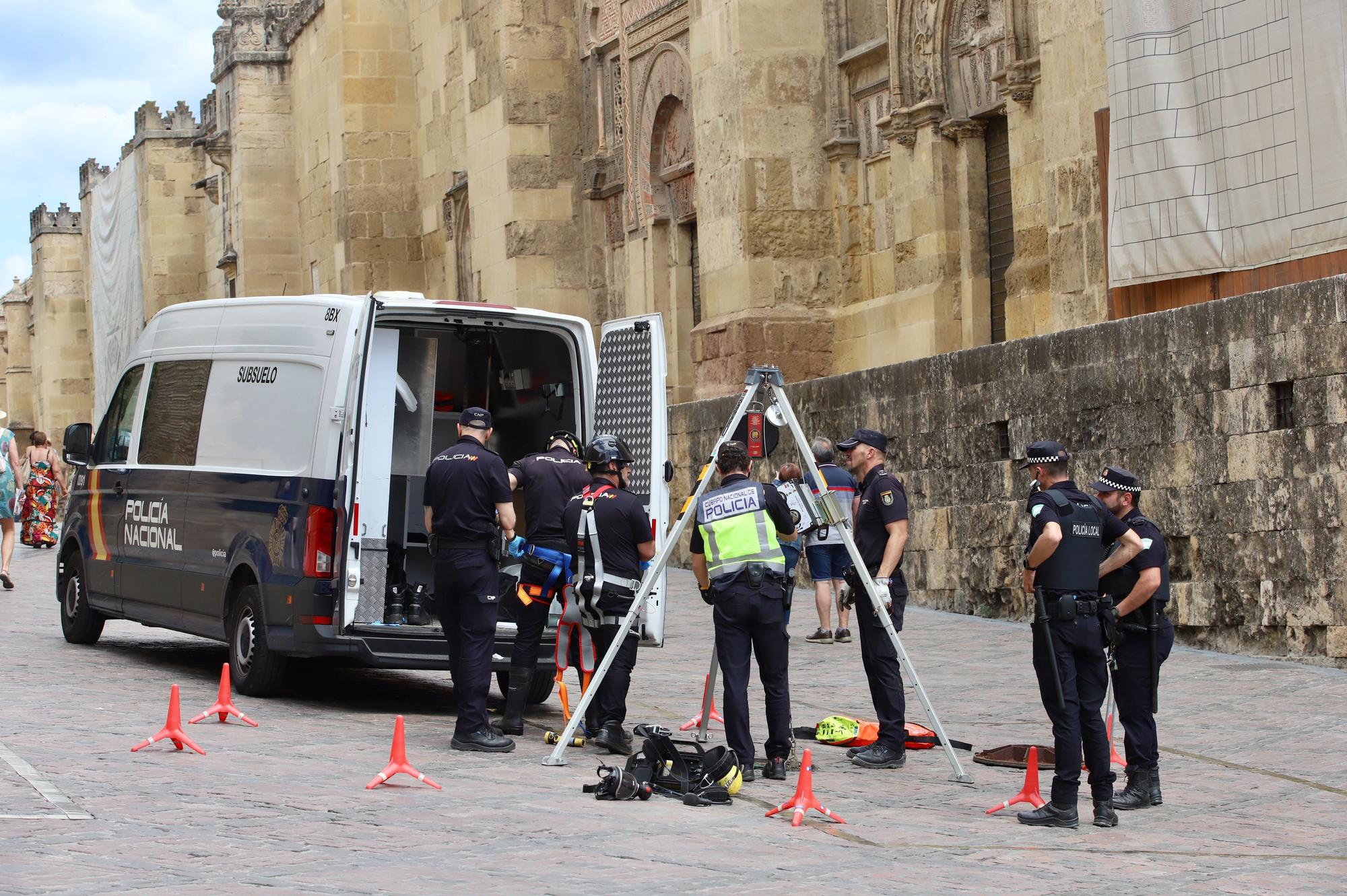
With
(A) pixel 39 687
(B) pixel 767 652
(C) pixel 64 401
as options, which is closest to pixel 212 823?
(B) pixel 767 652

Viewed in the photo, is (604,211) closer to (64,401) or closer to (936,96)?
(936,96)

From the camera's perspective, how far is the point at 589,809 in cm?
808

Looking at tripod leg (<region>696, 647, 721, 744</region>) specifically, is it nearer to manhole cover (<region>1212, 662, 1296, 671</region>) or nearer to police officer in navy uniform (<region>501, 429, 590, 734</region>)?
police officer in navy uniform (<region>501, 429, 590, 734</region>)

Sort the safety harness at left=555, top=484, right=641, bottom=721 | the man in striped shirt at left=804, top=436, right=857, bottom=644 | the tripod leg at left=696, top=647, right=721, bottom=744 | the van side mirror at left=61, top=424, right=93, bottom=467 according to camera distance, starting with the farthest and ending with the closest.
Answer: the man in striped shirt at left=804, top=436, right=857, bottom=644
the van side mirror at left=61, top=424, right=93, bottom=467
the tripod leg at left=696, top=647, right=721, bottom=744
the safety harness at left=555, top=484, right=641, bottom=721

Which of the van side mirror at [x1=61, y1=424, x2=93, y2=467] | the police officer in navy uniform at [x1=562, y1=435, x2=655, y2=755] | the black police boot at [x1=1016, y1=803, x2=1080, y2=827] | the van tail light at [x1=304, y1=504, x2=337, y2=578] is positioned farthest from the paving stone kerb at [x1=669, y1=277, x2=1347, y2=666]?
the van side mirror at [x1=61, y1=424, x2=93, y2=467]

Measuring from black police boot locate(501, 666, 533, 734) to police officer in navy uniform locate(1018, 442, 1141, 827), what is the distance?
3057mm

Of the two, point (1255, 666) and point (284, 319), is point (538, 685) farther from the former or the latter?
point (1255, 666)

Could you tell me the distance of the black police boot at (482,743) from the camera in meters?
9.55

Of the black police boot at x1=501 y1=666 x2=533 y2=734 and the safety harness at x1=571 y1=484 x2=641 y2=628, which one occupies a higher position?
the safety harness at x1=571 y1=484 x2=641 y2=628

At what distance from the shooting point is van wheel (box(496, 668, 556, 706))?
11367mm

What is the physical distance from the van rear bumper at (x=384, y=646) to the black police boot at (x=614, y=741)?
866 millimetres

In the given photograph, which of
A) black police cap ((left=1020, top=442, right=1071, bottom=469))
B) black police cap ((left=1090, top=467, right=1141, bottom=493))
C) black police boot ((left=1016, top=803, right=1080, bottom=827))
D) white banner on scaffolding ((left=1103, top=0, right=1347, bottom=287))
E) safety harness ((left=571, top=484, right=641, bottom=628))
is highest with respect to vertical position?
white banner on scaffolding ((left=1103, top=0, right=1347, bottom=287))

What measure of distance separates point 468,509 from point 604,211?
18.2 metres

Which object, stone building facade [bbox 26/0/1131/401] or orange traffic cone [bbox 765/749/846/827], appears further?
stone building facade [bbox 26/0/1131/401]
